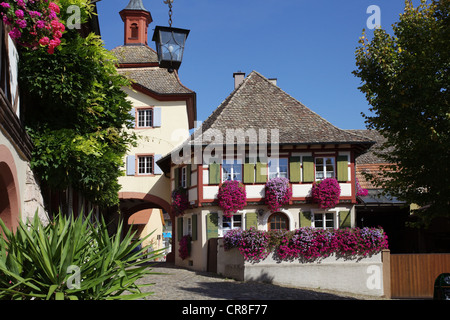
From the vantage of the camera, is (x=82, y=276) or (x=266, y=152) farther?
(x=266, y=152)

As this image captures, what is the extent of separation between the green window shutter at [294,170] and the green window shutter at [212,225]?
3.72 metres

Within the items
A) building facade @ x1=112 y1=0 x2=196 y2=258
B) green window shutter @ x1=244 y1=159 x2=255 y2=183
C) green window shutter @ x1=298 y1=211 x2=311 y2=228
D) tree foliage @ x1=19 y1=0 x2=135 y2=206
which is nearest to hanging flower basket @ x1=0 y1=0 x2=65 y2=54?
tree foliage @ x1=19 y1=0 x2=135 y2=206

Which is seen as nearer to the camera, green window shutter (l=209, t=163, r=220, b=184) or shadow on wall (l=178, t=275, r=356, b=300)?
shadow on wall (l=178, t=275, r=356, b=300)

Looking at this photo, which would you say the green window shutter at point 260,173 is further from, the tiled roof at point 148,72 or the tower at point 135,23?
the tower at point 135,23

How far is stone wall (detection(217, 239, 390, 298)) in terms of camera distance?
1970cm

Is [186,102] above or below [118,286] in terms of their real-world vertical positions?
above

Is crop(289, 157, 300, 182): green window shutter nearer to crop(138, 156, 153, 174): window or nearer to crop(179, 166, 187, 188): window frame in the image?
crop(179, 166, 187, 188): window frame

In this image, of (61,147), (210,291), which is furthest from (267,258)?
(61,147)

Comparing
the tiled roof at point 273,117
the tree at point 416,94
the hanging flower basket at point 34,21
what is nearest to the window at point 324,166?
the tiled roof at point 273,117

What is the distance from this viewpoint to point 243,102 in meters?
26.4

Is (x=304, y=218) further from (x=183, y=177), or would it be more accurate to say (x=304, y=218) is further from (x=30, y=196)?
(x=30, y=196)

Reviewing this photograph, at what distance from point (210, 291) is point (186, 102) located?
14.8 metres

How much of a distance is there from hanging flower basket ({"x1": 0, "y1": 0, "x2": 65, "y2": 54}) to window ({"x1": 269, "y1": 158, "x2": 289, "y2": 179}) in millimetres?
16627

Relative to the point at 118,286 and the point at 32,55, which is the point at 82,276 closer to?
the point at 118,286
